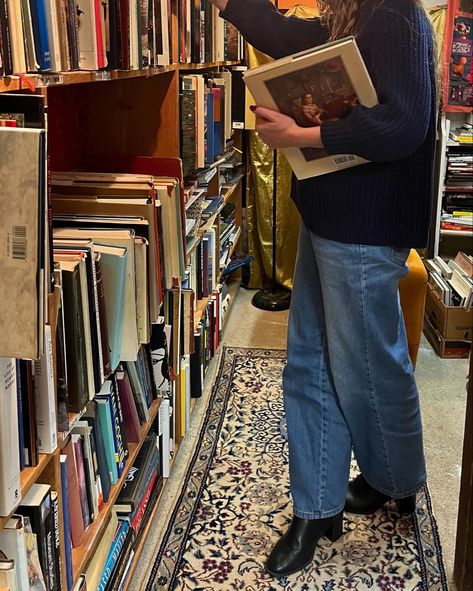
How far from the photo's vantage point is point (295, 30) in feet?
4.56

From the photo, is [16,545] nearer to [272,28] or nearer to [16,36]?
[16,36]

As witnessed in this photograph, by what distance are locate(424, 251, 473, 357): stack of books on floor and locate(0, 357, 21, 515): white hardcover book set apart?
2.11 metres

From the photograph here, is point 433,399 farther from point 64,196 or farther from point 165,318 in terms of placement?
point 64,196

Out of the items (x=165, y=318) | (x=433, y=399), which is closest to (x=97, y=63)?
(x=165, y=318)

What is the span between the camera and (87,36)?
3.77 feet

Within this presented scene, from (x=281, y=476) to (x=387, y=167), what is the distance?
1002 mm

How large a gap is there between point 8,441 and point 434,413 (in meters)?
1.75

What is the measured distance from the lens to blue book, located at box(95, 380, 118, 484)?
1.31m

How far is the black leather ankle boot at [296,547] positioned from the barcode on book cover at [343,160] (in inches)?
31.7

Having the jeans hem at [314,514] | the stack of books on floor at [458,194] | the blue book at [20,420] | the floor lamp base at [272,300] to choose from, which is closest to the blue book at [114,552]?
the jeans hem at [314,514]

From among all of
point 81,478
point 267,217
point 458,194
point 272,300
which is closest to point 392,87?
point 81,478

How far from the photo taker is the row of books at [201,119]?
6.16ft

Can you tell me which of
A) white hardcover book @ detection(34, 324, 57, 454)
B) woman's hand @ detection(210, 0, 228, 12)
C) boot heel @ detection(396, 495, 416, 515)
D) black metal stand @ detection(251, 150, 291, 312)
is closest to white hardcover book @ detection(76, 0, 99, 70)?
woman's hand @ detection(210, 0, 228, 12)

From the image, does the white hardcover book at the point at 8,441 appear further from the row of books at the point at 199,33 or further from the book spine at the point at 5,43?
the row of books at the point at 199,33
